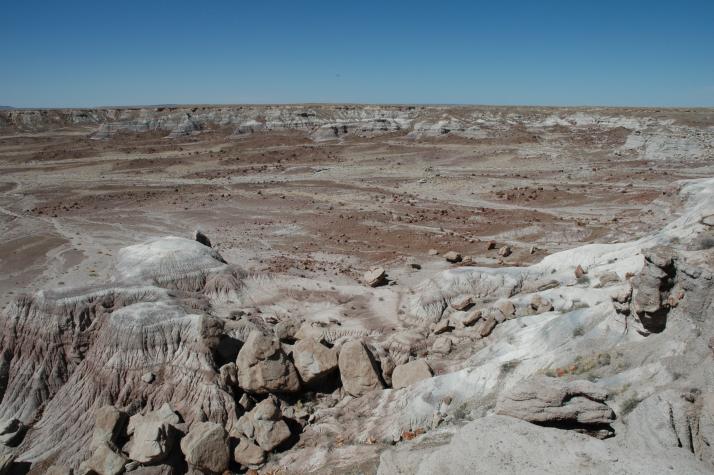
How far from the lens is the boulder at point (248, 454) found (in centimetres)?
1196

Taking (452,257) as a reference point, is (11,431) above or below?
below

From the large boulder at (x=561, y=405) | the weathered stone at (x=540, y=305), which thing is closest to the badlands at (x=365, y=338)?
the large boulder at (x=561, y=405)

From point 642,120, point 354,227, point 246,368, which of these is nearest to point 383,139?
point 642,120

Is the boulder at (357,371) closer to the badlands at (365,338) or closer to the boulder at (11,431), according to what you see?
the badlands at (365,338)

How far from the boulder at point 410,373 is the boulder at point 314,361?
6.11 ft

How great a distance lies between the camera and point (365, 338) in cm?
1691

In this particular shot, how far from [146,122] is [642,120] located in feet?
284

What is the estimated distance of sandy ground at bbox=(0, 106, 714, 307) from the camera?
27422 mm

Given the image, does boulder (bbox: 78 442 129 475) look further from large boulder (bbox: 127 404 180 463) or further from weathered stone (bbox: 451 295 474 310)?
weathered stone (bbox: 451 295 474 310)

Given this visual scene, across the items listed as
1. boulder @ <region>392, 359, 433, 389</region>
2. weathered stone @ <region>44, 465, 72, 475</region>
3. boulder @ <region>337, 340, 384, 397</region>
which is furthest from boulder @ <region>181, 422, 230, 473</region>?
boulder @ <region>392, 359, 433, 389</region>

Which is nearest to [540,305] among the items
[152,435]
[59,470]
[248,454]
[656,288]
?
[656,288]

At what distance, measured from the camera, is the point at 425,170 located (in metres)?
54.5

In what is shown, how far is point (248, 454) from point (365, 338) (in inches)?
236

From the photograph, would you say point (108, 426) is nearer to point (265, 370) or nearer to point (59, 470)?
point (59, 470)
